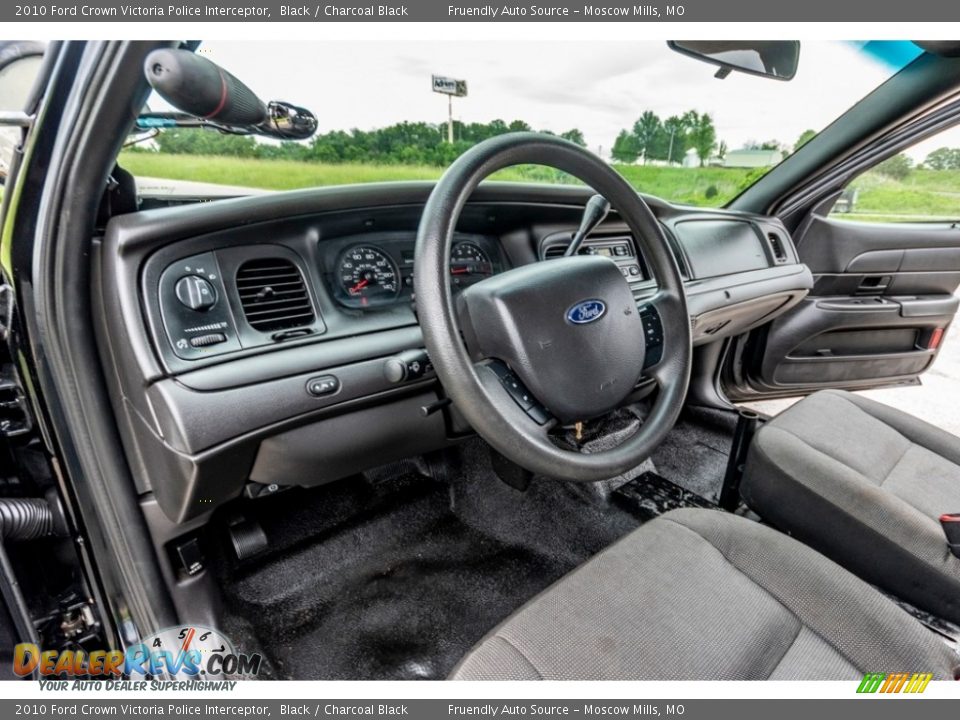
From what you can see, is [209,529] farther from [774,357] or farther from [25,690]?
[774,357]

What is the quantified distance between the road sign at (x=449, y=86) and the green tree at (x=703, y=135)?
2.48 ft

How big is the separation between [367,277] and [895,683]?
1223 millimetres

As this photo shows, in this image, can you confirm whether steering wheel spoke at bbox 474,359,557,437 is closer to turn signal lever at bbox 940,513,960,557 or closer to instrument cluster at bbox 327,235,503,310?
instrument cluster at bbox 327,235,503,310

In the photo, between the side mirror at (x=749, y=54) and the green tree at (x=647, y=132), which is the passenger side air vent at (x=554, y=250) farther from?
the side mirror at (x=749, y=54)

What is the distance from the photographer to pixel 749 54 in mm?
1099

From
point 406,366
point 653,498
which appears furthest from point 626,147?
point 653,498

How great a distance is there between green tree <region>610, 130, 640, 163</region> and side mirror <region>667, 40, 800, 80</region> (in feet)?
0.84

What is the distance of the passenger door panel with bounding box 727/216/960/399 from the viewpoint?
2.14 metres

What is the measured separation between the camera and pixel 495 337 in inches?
39.3

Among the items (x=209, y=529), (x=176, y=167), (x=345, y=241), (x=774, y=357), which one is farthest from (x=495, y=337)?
(x=774, y=357)

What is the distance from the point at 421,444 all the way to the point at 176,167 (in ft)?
2.65

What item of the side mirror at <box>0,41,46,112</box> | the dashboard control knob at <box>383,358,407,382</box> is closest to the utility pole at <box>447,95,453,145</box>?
the dashboard control knob at <box>383,358,407,382</box>

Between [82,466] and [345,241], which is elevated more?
[345,241]

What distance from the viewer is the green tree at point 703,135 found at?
1.66 meters
